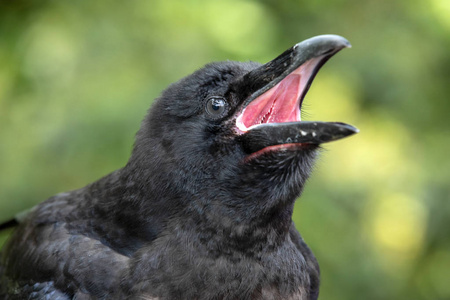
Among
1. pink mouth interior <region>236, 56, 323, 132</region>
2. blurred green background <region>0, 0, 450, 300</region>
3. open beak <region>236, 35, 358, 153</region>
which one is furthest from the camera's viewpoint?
blurred green background <region>0, 0, 450, 300</region>

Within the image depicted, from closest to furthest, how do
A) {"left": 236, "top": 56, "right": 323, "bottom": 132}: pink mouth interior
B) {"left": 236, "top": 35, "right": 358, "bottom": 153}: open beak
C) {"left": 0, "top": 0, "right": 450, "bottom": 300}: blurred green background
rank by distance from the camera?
{"left": 236, "top": 35, "right": 358, "bottom": 153}: open beak, {"left": 236, "top": 56, "right": 323, "bottom": 132}: pink mouth interior, {"left": 0, "top": 0, "right": 450, "bottom": 300}: blurred green background

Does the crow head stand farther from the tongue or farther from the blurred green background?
the blurred green background

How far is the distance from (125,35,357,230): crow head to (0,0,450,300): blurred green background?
0.85m

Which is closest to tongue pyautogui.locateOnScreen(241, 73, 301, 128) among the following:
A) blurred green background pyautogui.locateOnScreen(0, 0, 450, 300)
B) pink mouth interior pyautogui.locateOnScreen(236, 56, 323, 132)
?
pink mouth interior pyautogui.locateOnScreen(236, 56, 323, 132)

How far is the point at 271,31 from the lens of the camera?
350cm

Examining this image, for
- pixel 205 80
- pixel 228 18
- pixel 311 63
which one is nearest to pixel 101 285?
pixel 205 80

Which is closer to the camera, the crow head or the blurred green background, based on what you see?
the crow head

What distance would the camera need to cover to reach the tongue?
87.6 inches

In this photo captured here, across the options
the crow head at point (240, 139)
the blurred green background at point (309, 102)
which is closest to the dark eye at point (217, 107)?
the crow head at point (240, 139)

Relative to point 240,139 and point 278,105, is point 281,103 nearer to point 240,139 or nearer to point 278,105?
point 278,105

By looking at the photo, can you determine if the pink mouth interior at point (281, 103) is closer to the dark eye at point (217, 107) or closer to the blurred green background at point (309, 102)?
the dark eye at point (217, 107)

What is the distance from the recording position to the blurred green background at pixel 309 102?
336 centimetres

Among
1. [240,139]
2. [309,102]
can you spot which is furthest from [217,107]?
[309,102]

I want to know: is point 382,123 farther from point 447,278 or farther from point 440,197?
point 447,278
